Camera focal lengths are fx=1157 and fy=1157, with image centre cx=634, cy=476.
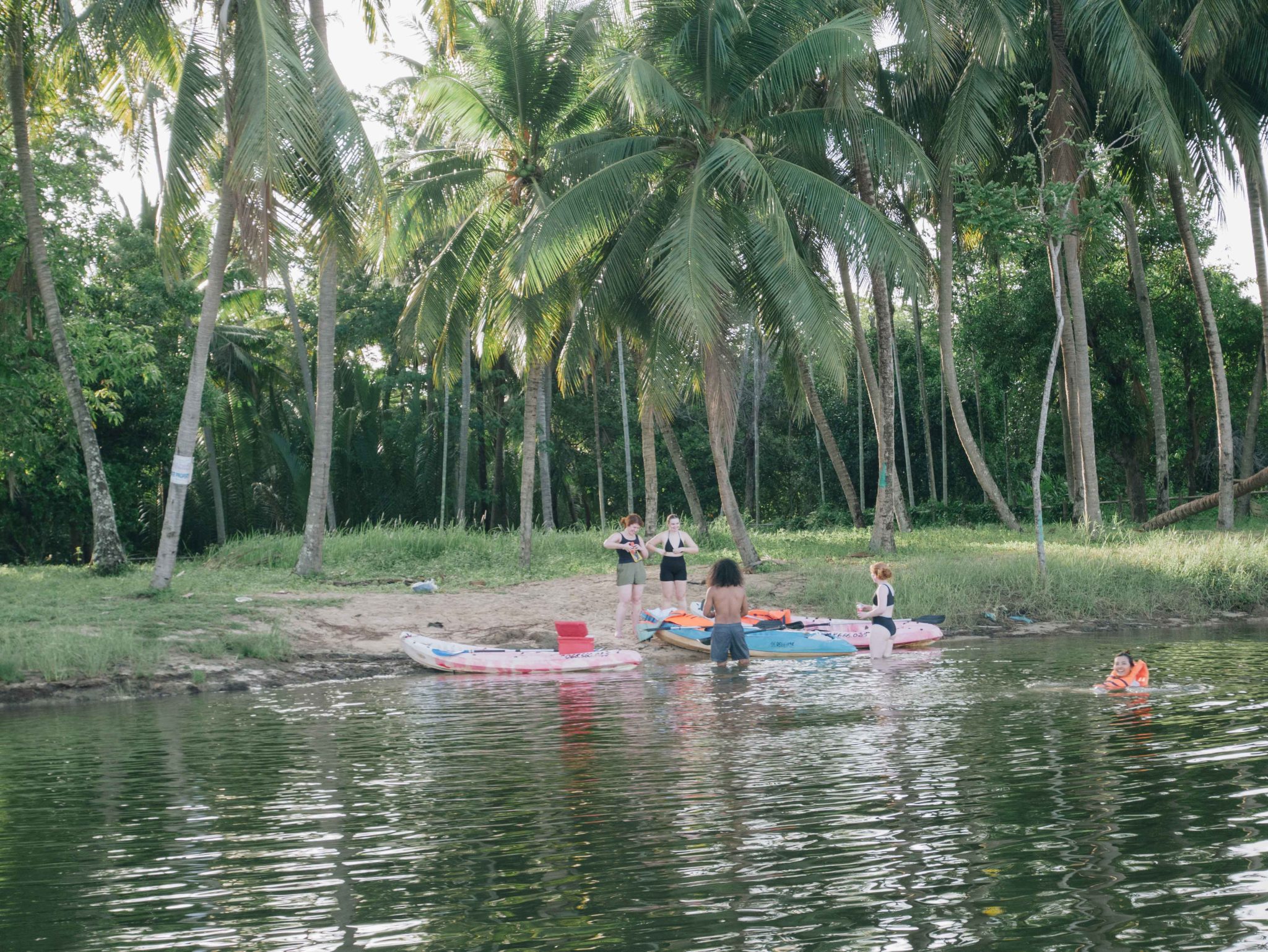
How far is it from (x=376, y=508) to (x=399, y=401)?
5319 millimetres

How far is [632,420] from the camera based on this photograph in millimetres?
42500

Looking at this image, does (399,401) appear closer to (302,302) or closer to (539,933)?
(302,302)

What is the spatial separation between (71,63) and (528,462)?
32.9 feet

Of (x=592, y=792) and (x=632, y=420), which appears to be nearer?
(x=592, y=792)

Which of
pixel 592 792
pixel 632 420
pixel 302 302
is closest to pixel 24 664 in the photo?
pixel 592 792

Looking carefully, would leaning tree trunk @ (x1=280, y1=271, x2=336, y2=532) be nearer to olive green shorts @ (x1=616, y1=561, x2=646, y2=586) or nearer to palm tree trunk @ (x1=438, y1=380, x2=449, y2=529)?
palm tree trunk @ (x1=438, y1=380, x2=449, y2=529)

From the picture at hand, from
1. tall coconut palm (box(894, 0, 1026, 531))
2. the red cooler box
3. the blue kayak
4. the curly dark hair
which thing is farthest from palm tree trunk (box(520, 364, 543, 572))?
tall coconut palm (box(894, 0, 1026, 531))

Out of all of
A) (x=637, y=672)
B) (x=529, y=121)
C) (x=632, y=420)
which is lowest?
(x=637, y=672)

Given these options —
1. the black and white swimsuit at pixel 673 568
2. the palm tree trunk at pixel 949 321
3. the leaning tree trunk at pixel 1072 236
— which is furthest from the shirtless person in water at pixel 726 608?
the palm tree trunk at pixel 949 321

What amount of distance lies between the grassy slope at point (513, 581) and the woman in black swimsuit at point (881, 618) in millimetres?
3197

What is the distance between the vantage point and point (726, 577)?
13711mm

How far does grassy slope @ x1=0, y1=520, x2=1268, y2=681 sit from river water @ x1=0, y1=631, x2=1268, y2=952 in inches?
116

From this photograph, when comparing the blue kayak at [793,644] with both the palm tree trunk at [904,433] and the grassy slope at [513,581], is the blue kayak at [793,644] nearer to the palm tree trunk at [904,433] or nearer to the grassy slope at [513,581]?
the grassy slope at [513,581]

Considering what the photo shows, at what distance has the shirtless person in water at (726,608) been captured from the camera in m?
13.7
